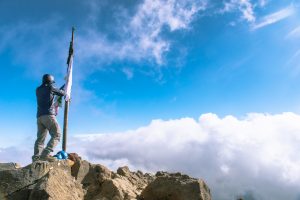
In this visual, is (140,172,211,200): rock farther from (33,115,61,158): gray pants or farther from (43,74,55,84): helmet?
(43,74,55,84): helmet

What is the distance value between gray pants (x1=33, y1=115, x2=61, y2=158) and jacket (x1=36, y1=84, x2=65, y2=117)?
0.25m

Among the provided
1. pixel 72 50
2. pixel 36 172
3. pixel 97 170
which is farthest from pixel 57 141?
pixel 72 50

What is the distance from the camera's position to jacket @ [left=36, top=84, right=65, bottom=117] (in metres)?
15.9

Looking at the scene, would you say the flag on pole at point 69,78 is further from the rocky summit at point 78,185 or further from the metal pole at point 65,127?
the rocky summit at point 78,185

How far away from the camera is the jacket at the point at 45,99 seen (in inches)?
627

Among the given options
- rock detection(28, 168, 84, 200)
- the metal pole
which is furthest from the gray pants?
rock detection(28, 168, 84, 200)

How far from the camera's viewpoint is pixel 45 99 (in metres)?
15.9

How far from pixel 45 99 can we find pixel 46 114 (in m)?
0.66

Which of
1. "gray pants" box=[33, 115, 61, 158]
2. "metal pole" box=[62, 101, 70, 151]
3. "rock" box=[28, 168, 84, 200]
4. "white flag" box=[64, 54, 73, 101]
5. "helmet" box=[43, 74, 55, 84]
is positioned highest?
"white flag" box=[64, 54, 73, 101]

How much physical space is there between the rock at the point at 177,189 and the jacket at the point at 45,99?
5.65 m

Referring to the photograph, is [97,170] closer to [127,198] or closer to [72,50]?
[127,198]

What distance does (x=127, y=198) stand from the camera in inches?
511

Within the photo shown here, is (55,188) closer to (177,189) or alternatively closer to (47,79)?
(177,189)

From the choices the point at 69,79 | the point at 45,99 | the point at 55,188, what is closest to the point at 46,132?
the point at 45,99
